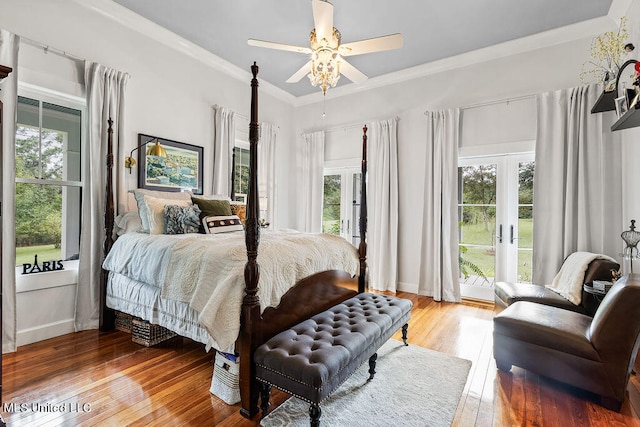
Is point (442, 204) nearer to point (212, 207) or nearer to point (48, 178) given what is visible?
point (212, 207)

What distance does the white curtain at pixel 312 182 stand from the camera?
211 inches

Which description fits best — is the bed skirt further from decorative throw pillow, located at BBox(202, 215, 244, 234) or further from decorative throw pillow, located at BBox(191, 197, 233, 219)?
decorative throw pillow, located at BBox(191, 197, 233, 219)

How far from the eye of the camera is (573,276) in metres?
2.85

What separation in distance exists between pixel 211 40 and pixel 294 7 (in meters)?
1.28

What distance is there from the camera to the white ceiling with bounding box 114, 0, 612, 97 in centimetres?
308

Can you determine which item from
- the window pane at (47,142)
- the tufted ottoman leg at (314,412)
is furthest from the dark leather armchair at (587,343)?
the window pane at (47,142)

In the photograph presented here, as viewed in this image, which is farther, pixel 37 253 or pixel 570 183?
pixel 570 183

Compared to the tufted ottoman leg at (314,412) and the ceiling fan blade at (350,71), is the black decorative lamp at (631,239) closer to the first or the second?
the ceiling fan blade at (350,71)

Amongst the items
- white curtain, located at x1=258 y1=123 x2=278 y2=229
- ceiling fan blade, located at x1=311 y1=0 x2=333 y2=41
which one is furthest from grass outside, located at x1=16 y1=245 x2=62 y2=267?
ceiling fan blade, located at x1=311 y1=0 x2=333 y2=41

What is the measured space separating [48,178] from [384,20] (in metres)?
3.70

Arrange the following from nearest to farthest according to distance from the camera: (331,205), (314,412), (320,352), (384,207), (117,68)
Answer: (314,412), (320,352), (117,68), (384,207), (331,205)

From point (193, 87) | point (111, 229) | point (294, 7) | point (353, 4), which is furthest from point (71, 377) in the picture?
point (353, 4)

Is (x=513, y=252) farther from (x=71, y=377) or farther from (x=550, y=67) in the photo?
(x=71, y=377)

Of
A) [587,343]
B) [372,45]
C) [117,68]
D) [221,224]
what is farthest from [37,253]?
[587,343]
